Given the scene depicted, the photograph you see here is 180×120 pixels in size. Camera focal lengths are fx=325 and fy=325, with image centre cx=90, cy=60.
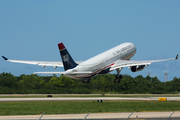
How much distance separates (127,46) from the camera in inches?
2931

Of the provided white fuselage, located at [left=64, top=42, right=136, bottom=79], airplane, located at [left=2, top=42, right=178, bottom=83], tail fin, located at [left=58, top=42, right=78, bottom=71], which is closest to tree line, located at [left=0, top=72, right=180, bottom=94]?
airplane, located at [left=2, top=42, right=178, bottom=83]

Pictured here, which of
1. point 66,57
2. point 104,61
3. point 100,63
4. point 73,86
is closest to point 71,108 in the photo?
point 66,57

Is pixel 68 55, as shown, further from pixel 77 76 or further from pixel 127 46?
pixel 127 46

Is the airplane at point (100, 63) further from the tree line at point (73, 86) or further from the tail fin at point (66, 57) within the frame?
the tree line at point (73, 86)

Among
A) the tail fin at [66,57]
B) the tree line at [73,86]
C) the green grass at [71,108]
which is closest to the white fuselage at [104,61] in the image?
the tail fin at [66,57]

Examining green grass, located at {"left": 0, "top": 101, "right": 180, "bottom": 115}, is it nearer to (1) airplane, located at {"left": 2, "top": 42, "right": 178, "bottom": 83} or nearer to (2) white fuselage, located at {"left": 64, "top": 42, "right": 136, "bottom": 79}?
(1) airplane, located at {"left": 2, "top": 42, "right": 178, "bottom": 83}

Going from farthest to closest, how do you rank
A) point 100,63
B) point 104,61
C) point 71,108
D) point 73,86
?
point 73,86 → point 104,61 → point 100,63 → point 71,108

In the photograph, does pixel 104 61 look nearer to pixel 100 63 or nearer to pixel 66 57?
pixel 100 63

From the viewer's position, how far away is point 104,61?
66.0 metres

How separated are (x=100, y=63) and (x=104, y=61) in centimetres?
156

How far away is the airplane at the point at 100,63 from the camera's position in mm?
58719

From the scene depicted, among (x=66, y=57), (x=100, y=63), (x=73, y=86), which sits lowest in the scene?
(x=73, y=86)

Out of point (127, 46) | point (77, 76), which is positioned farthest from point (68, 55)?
point (127, 46)

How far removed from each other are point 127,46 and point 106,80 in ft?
46.7
